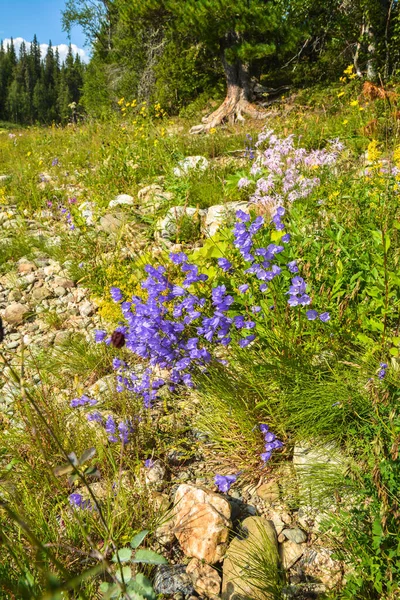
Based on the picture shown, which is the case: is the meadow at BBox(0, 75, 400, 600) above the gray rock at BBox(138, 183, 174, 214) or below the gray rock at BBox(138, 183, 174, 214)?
below

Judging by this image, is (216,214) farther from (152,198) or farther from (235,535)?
(235,535)

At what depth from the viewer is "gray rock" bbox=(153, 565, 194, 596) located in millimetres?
1729

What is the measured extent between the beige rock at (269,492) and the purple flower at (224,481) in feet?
0.56

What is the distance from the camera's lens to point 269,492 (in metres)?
2.12

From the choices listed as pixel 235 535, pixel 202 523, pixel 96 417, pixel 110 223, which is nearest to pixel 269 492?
pixel 235 535

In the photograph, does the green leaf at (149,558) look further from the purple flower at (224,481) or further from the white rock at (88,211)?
the white rock at (88,211)

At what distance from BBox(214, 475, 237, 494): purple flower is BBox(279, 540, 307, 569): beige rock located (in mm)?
337

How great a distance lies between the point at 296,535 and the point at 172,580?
22.5 inches

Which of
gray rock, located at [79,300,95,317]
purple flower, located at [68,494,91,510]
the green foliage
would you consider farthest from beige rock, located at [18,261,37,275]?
the green foliage

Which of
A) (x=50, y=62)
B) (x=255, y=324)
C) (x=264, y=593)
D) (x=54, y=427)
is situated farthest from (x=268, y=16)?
(x=50, y=62)

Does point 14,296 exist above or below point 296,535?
above

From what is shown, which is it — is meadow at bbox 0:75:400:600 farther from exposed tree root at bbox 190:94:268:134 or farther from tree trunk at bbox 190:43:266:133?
tree trunk at bbox 190:43:266:133

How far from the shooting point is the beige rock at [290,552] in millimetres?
1828

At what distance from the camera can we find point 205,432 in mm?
2453
